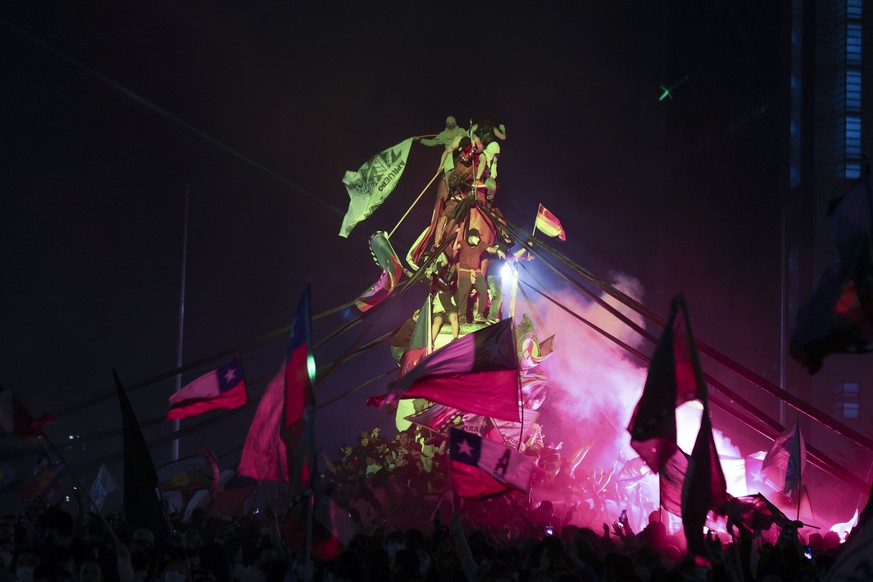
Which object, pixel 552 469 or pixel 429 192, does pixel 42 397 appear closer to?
pixel 429 192

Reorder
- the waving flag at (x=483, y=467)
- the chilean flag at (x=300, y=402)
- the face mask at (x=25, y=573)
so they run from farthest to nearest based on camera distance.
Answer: the waving flag at (x=483, y=467) → the face mask at (x=25, y=573) → the chilean flag at (x=300, y=402)

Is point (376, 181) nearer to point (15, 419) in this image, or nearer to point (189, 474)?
point (189, 474)

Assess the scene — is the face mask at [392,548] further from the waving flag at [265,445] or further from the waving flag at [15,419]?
the waving flag at [15,419]

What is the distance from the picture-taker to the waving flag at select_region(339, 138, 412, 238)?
70.1 feet

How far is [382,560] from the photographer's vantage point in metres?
9.48

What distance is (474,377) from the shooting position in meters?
13.7

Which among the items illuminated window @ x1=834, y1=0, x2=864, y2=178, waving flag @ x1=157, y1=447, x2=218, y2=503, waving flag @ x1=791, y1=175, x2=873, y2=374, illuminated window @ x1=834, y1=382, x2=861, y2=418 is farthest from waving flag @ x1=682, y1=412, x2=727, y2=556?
illuminated window @ x1=834, y1=0, x2=864, y2=178

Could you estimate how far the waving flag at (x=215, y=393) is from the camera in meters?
14.6

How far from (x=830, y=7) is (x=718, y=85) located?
21.5 ft

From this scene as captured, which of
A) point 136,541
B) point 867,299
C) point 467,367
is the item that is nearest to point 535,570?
point 867,299

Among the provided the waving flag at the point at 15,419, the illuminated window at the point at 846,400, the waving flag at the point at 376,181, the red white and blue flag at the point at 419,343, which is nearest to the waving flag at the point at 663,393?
the waving flag at the point at 15,419

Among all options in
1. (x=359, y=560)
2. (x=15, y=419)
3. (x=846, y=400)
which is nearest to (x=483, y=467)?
(x=359, y=560)

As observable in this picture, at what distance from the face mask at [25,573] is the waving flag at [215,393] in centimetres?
585

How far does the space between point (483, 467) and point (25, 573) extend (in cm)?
483
